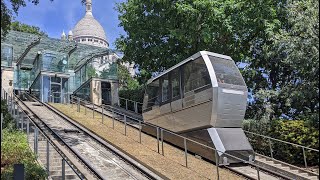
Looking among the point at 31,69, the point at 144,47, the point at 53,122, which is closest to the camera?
the point at 53,122

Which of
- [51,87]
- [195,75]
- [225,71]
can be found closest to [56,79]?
[51,87]

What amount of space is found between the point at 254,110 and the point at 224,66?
471 centimetres

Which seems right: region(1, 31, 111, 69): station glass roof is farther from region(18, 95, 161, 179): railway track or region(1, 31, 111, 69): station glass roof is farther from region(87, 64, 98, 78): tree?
region(18, 95, 161, 179): railway track

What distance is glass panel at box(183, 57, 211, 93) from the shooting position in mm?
13797

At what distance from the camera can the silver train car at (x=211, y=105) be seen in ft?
43.7

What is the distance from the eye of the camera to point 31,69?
116ft

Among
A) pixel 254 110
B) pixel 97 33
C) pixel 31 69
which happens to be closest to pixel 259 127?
pixel 254 110

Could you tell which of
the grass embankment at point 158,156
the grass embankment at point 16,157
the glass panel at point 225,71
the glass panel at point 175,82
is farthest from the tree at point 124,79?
the grass embankment at point 16,157

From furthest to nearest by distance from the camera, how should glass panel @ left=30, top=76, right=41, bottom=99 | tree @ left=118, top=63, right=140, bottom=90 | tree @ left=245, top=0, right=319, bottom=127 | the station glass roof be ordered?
tree @ left=118, top=63, right=140, bottom=90, the station glass roof, glass panel @ left=30, top=76, right=41, bottom=99, tree @ left=245, top=0, right=319, bottom=127

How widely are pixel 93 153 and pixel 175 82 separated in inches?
170

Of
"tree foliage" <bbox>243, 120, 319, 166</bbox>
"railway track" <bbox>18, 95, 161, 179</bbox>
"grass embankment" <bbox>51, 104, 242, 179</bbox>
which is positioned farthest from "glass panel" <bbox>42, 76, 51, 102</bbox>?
"tree foliage" <bbox>243, 120, 319, 166</bbox>

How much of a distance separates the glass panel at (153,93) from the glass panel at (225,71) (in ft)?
12.9

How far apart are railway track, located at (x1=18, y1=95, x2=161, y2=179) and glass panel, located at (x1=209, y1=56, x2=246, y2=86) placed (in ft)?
13.5

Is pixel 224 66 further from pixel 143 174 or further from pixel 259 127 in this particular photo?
pixel 143 174
